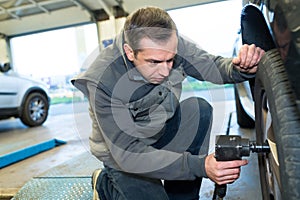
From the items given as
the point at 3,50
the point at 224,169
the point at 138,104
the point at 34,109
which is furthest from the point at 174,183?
the point at 3,50

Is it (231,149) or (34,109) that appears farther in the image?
(34,109)

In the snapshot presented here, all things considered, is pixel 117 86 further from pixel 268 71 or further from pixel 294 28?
pixel 294 28

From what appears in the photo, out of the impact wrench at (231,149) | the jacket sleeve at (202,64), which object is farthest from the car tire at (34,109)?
the impact wrench at (231,149)

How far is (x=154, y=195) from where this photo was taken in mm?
1141

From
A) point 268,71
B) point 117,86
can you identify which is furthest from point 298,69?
point 117,86

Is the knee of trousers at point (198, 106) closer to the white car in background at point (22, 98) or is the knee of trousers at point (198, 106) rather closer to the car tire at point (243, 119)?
the car tire at point (243, 119)

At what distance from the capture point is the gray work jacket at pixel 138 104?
3.12 ft

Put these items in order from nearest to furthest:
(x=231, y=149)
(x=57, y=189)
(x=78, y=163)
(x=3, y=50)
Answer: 1. (x=231, y=149)
2. (x=57, y=189)
3. (x=78, y=163)
4. (x=3, y=50)

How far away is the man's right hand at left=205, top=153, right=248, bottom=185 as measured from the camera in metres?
0.82

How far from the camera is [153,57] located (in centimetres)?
101

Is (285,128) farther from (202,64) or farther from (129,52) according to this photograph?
(202,64)

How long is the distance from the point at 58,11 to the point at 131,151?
7.06 meters

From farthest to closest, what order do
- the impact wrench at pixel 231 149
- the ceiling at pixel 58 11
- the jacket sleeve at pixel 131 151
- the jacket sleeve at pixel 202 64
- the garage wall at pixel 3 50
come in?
the garage wall at pixel 3 50, the ceiling at pixel 58 11, the jacket sleeve at pixel 202 64, the jacket sleeve at pixel 131 151, the impact wrench at pixel 231 149

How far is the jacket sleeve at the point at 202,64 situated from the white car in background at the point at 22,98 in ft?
11.2
